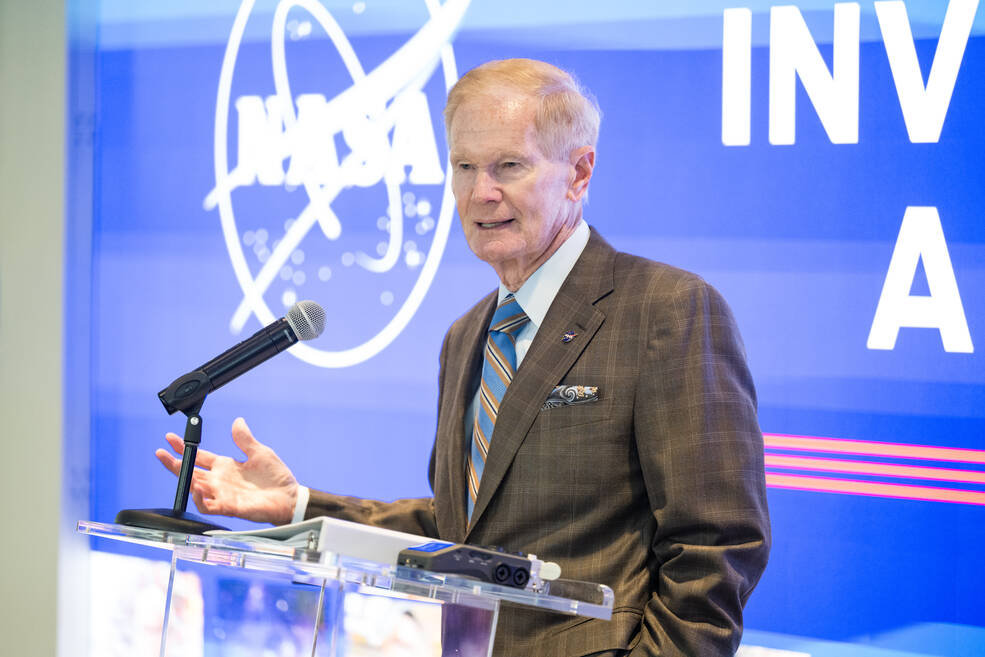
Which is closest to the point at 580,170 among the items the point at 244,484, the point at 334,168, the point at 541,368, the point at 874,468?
the point at 541,368

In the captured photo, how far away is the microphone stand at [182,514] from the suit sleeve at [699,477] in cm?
79

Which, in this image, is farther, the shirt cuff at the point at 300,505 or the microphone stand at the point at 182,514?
the shirt cuff at the point at 300,505

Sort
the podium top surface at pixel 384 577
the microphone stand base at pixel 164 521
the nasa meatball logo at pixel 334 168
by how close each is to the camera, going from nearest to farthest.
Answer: the podium top surface at pixel 384 577 → the microphone stand base at pixel 164 521 → the nasa meatball logo at pixel 334 168

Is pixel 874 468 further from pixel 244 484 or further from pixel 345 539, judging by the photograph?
pixel 345 539

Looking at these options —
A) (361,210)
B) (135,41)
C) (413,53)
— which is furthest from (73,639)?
(413,53)

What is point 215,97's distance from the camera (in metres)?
3.89

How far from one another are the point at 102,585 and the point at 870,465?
3.23 m

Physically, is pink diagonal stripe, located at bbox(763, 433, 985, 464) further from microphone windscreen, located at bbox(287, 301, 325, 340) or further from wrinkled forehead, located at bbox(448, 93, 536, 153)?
microphone windscreen, located at bbox(287, 301, 325, 340)

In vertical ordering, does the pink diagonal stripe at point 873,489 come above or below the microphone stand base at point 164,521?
below

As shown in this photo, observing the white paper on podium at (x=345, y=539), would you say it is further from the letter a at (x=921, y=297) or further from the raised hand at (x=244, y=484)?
the letter a at (x=921, y=297)

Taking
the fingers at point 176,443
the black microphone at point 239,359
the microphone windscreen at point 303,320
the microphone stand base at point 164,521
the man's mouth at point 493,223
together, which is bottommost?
the microphone stand base at point 164,521

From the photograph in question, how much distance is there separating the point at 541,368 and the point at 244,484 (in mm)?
670

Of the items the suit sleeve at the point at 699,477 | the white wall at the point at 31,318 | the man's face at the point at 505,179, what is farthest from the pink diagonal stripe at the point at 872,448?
the white wall at the point at 31,318

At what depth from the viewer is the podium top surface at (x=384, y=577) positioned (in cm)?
118
